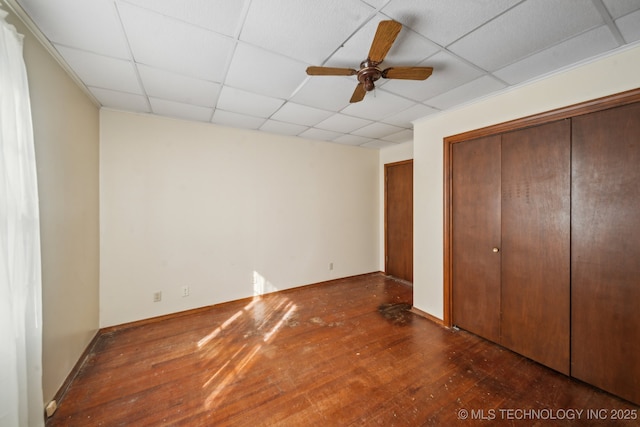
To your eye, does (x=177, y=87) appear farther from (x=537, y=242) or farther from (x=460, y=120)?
(x=537, y=242)

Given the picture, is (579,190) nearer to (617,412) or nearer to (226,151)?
(617,412)

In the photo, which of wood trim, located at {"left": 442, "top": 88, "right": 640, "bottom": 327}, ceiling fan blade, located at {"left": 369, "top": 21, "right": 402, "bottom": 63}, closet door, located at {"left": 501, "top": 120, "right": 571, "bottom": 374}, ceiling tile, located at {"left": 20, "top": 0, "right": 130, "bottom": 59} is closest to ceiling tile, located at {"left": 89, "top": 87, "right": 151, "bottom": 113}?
ceiling tile, located at {"left": 20, "top": 0, "right": 130, "bottom": 59}

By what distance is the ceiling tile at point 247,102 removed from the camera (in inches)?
91.5

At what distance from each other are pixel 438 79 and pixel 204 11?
187 cm

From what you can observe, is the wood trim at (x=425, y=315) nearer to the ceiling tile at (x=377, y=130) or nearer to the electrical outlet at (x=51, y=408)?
the ceiling tile at (x=377, y=130)

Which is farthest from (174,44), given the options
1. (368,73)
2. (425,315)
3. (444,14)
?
(425,315)

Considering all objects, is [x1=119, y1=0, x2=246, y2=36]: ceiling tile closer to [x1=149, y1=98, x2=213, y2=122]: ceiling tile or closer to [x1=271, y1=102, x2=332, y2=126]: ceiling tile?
[x1=271, y1=102, x2=332, y2=126]: ceiling tile

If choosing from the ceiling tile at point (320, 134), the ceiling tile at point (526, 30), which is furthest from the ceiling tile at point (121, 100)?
the ceiling tile at point (526, 30)

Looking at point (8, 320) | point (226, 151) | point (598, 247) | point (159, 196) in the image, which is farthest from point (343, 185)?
point (8, 320)

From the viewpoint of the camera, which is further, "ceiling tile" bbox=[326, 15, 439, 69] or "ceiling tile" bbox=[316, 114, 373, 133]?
"ceiling tile" bbox=[316, 114, 373, 133]

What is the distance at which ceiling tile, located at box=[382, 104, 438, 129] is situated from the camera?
8.82 feet

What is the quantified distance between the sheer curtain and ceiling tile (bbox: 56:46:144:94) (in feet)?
1.86

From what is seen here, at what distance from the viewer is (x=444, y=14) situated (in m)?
1.37

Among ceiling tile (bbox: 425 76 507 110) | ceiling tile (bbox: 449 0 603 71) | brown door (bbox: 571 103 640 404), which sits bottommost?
brown door (bbox: 571 103 640 404)
